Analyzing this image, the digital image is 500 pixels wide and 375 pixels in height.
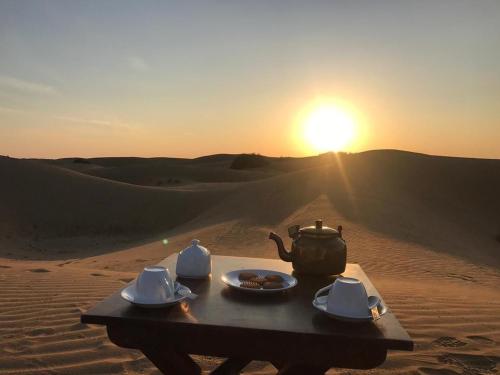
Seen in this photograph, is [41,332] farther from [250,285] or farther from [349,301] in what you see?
[349,301]

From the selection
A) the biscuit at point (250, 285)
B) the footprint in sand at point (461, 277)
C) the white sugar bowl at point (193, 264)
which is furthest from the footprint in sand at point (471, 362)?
the footprint in sand at point (461, 277)

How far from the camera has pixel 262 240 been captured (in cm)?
1120

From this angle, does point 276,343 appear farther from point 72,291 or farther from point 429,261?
point 429,261

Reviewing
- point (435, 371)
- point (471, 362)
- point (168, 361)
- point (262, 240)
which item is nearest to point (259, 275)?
point (168, 361)

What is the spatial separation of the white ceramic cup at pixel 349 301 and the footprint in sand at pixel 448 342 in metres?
2.46

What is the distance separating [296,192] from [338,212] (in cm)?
324

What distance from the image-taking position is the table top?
191 centimetres

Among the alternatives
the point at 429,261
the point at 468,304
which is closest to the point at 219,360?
the point at 468,304

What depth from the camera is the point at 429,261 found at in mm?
9516

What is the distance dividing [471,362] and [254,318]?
2.56 metres

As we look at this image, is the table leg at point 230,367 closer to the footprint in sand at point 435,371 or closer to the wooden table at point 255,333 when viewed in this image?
the wooden table at point 255,333

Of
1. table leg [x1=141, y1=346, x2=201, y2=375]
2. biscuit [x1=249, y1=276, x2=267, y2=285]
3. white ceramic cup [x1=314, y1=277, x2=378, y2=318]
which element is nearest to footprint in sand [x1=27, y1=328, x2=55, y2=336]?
table leg [x1=141, y1=346, x2=201, y2=375]

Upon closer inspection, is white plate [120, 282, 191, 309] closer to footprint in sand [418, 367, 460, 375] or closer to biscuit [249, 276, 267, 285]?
biscuit [249, 276, 267, 285]

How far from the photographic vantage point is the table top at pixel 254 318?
1907 mm
